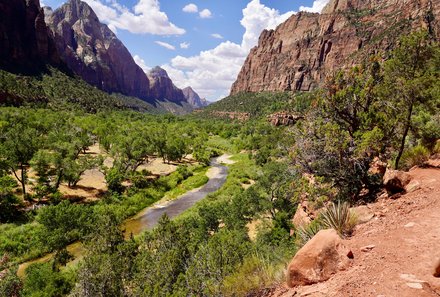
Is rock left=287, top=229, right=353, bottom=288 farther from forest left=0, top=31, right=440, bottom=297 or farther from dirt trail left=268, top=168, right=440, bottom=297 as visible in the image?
forest left=0, top=31, right=440, bottom=297

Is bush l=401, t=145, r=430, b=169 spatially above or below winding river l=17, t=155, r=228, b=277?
above

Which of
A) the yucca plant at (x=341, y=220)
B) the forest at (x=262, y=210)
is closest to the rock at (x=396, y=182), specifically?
the forest at (x=262, y=210)

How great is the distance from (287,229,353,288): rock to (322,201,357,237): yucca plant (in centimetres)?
199

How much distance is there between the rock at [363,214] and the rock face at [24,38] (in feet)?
498

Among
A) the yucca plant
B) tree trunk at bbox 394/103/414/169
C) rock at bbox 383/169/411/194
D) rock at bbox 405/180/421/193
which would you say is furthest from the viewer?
tree trunk at bbox 394/103/414/169

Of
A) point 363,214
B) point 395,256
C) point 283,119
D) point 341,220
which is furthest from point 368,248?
point 283,119

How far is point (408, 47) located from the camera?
1521 cm

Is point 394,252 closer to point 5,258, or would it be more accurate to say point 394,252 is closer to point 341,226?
point 341,226

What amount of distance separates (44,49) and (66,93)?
47.5 m

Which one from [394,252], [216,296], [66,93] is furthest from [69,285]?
[66,93]

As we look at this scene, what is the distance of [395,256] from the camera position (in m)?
7.86

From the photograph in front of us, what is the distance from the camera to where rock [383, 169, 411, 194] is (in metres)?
12.8

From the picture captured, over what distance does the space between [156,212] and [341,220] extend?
116 ft

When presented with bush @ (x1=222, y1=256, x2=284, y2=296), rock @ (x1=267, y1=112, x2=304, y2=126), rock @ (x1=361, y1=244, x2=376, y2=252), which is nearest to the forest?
bush @ (x1=222, y1=256, x2=284, y2=296)
